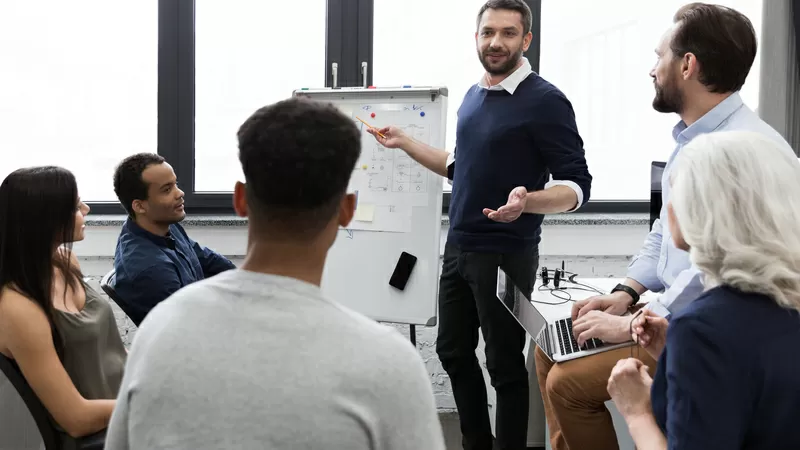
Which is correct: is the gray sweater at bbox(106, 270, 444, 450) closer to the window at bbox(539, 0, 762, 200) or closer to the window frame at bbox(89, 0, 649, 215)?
the window frame at bbox(89, 0, 649, 215)

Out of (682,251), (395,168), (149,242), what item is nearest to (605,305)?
(682,251)

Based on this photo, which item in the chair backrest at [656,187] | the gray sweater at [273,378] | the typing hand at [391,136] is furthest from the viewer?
the typing hand at [391,136]

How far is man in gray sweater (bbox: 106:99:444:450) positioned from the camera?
0.76 m

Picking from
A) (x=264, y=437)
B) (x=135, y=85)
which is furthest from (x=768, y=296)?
(x=135, y=85)

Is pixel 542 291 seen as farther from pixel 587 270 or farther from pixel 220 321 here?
pixel 220 321

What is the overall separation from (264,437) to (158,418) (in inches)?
4.6

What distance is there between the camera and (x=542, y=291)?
2.85 meters

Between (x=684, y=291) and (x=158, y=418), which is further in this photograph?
(x=684, y=291)

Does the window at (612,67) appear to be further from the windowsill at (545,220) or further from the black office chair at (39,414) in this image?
the black office chair at (39,414)

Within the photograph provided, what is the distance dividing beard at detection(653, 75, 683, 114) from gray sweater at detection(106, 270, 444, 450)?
149 cm

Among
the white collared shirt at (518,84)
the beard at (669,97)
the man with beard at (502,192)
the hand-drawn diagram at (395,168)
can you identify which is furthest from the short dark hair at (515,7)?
the beard at (669,97)

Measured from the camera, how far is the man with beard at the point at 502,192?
2516 mm

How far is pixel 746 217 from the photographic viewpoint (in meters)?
1.20

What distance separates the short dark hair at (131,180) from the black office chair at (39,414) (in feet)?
2.64
